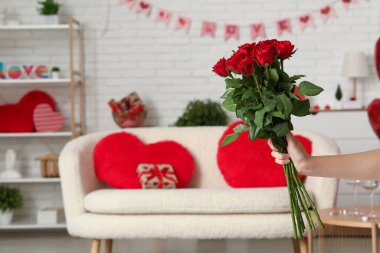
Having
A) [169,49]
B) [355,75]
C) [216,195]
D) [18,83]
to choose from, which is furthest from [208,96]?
[216,195]

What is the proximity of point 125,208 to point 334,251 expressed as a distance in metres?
1.74

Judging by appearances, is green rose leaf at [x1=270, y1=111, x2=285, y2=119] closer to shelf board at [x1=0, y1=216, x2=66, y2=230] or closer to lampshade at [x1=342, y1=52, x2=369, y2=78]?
lampshade at [x1=342, y1=52, x2=369, y2=78]

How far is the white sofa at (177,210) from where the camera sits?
12.6 ft

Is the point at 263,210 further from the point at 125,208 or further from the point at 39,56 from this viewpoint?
the point at 39,56

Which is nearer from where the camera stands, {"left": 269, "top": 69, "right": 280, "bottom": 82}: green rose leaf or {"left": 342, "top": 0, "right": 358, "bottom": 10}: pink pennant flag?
{"left": 269, "top": 69, "right": 280, "bottom": 82}: green rose leaf

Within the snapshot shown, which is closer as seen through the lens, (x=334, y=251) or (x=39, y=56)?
(x=334, y=251)

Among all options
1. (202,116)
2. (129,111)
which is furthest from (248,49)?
(129,111)

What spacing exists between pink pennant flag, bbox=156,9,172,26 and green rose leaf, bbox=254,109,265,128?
175 inches

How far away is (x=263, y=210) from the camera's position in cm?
387

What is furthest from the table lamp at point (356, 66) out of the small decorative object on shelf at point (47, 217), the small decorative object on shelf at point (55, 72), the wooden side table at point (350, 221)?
the small decorative object on shelf at point (47, 217)

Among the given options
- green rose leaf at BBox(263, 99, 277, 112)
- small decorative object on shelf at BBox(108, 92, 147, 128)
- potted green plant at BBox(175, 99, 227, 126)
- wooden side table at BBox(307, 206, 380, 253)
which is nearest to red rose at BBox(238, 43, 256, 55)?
green rose leaf at BBox(263, 99, 277, 112)

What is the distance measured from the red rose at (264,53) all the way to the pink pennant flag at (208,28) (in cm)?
438

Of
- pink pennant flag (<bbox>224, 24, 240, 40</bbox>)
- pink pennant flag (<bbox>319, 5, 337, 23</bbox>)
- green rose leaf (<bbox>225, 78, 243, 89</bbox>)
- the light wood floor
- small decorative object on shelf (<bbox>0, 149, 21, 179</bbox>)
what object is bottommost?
the light wood floor

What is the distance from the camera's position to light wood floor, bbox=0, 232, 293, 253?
503 cm
